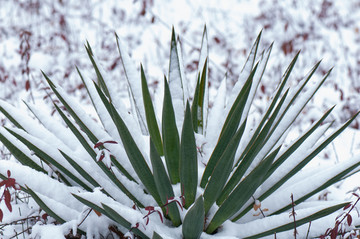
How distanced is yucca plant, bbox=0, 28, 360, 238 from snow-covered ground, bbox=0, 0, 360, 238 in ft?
9.82

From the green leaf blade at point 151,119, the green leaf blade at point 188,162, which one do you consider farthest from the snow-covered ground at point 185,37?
the green leaf blade at point 188,162

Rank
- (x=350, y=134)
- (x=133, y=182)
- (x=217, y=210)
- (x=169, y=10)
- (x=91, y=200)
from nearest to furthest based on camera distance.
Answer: (x=91, y=200) → (x=217, y=210) → (x=133, y=182) → (x=350, y=134) → (x=169, y=10)

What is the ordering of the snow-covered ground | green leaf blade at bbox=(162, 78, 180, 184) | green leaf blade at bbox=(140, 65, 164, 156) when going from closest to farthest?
green leaf blade at bbox=(162, 78, 180, 184) < green leaf blade at bbox=(140, 65, 164, 156) < the snow-covered ground

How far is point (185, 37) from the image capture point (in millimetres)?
6797

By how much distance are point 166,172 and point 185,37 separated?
18.2ft

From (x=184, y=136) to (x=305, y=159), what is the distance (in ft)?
2.08

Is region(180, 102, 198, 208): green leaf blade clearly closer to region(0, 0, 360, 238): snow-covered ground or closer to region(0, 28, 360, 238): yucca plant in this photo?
region(0, 28, 360, 238): yucca plant

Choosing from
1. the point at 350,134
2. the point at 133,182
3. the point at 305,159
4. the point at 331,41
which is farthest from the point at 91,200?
the point at 331,41

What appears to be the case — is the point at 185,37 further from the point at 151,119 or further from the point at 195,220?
the point at 195,220

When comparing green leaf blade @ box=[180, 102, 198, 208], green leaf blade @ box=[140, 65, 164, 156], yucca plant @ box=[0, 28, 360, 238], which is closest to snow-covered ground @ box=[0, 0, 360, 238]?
yucca plant @ box=[0, 28, 360, 238]

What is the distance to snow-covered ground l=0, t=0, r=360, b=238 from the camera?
5.29 m

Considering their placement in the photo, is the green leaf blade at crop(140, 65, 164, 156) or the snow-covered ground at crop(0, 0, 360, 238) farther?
the snow-covered ground at crop(0, 0, 360, 238)

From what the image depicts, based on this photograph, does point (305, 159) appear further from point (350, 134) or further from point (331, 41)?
point (331, 41)

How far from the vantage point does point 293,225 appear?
1.43 m
